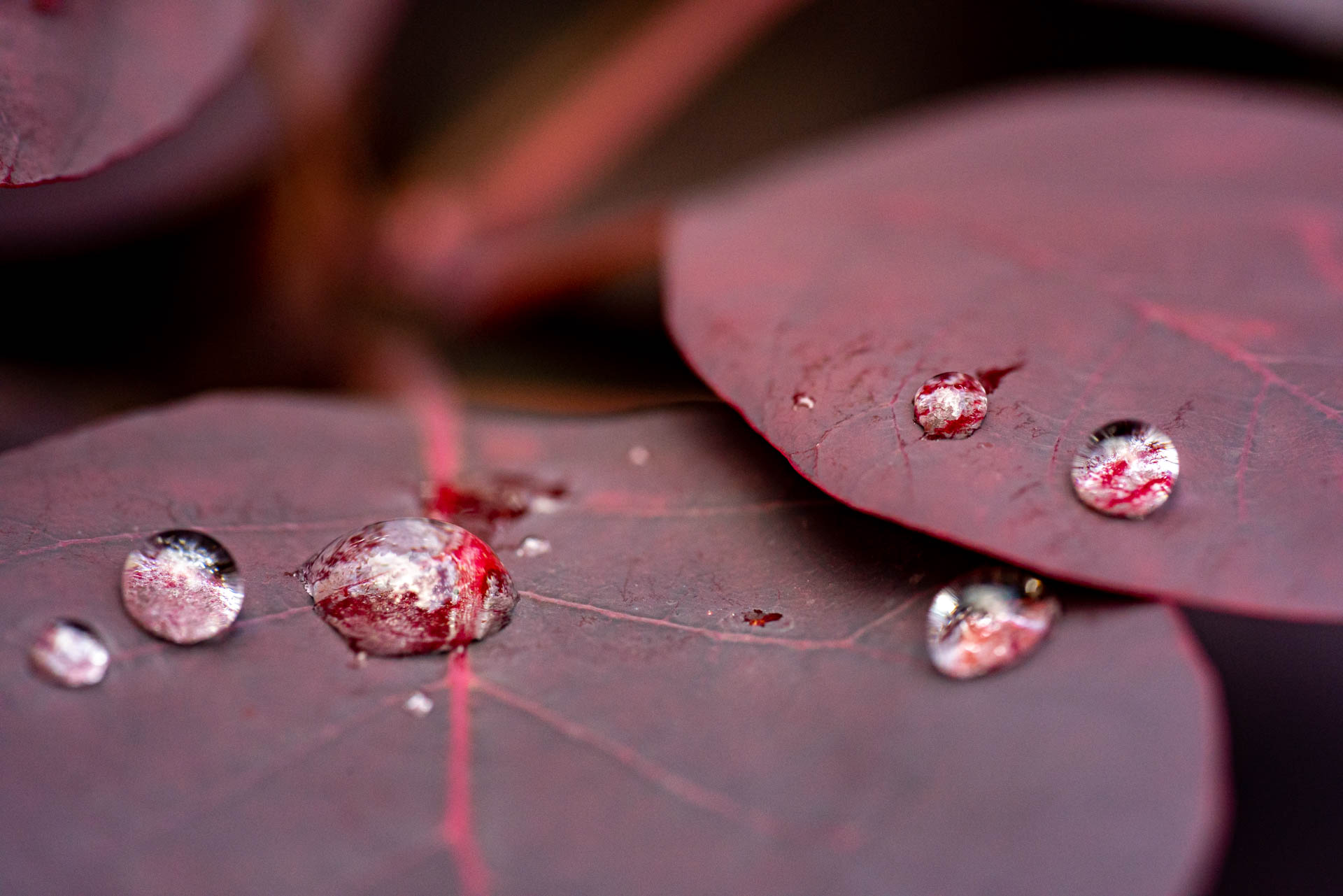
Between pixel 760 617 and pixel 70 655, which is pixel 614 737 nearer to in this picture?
pixel 760 617

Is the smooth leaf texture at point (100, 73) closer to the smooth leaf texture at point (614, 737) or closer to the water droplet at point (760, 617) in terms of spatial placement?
the smooth leaf texture at point (614, 737)

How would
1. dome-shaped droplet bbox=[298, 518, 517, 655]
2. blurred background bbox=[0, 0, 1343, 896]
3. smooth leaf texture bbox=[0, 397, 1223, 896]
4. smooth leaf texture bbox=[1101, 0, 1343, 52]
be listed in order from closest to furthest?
smooth leaf texture bbox=[0, 397, 1223, 896]
dome-shaped droplet bbox=[298, 518, 517, 655]
blurred background bbox=[0, 0, 1343, 896]
smooth leaf texture bbox=[1101, 0, 1343, 52]

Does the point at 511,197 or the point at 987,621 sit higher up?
the point at 511,197

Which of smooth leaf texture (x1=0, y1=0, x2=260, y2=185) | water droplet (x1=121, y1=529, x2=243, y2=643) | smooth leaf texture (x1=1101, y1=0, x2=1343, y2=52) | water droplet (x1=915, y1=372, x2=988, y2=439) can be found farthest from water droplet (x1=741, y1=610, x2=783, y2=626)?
smooth leaf texture (x1=1101, y1=0, x2=1343, y2=52)

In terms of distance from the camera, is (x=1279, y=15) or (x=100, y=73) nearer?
(x=100, y=73)

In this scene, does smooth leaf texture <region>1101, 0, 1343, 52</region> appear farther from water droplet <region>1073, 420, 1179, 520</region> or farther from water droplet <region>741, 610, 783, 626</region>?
water droplet <region>741, 610, 783, 626</region>

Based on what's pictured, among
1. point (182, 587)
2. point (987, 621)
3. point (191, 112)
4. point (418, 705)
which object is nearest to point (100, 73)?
point (191, 112)

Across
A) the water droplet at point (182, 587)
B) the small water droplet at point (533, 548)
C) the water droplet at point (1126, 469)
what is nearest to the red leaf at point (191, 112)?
the water droplet at point (182, 587)
